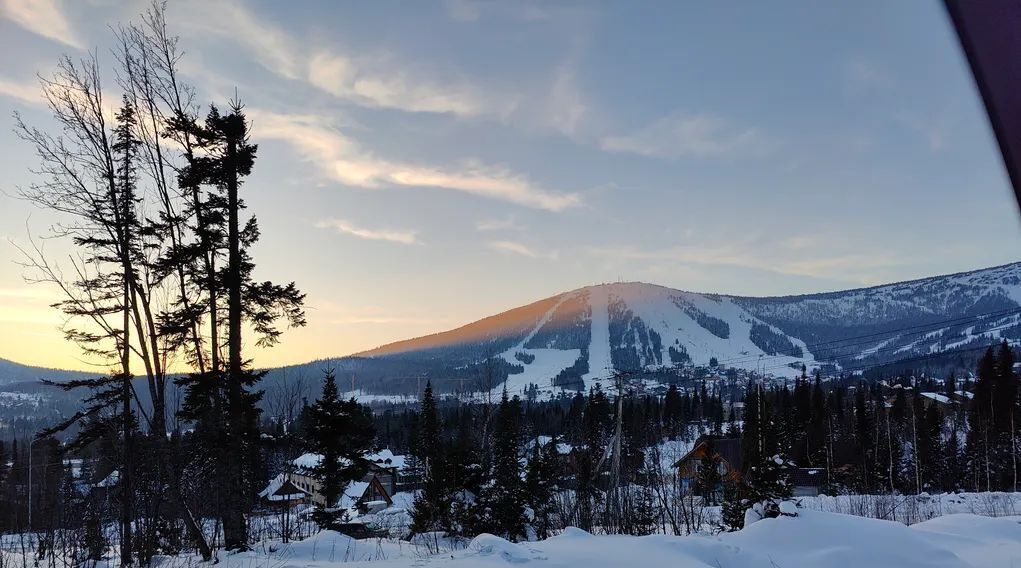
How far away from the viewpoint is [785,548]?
7.12m

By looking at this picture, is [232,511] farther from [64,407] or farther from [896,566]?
[64,407]

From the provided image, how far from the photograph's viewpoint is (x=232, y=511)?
1140 cm

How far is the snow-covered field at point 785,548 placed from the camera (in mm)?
6422

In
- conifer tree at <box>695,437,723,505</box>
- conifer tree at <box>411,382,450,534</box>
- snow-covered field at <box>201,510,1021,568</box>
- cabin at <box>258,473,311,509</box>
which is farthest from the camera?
conifer tree at <box>411,382,450,534</box>

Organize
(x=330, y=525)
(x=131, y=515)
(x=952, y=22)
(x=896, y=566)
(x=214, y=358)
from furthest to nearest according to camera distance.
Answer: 1. (x=330, y=525)
2. (x=214, y=358)
3. (x=131, y=515)
4. (x=896, y=566)
5. (x=952, y=22)

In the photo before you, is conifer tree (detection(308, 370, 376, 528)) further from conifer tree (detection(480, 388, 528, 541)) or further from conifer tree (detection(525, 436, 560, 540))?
conifer tree (detection(525, 436, 560, 540))

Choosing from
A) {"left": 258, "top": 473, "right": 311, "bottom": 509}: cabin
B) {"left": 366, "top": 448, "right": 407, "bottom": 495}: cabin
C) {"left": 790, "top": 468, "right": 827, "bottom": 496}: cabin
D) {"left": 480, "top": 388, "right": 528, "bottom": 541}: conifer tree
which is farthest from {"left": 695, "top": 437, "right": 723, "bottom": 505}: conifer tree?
{"left": 366, "top": 448, "right": 407, "bottom": 495}: cabin

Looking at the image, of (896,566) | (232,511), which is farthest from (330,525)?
(896,566)

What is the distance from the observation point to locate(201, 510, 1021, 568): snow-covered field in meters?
6.42

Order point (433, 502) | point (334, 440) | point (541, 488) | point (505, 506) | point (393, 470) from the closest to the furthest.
A: 1. point (505, 506)
2. point (541, 488)
3. point (433, 502)
4. point (334, 440)
5. point (393, 470)

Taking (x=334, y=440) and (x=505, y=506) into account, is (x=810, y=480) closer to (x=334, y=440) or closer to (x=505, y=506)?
(x=505, y=506)

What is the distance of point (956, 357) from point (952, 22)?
9071 inches

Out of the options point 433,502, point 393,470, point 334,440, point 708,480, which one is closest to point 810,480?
point 708,480

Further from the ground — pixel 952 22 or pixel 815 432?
pixel 952 22
